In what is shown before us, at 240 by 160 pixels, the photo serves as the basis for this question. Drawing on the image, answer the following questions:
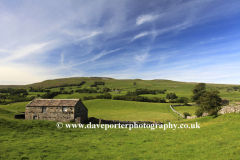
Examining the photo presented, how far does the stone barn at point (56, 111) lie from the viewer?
112 ft

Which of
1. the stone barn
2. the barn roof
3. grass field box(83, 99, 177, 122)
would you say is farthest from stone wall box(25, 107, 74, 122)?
grass field box(83, 99, 177, 122)

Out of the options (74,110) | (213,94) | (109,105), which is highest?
(213,94)

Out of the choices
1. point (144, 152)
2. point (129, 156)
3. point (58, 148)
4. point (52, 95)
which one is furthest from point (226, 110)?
point (52, 95)

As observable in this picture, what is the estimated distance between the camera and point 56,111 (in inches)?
1367

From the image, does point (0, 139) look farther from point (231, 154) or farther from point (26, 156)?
point (231, 154)

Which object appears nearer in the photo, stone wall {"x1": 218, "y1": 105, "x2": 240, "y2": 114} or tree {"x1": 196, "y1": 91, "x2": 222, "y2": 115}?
stone wall {"x1": 218, "y1": 105, "x2": 240, "y2": 114}

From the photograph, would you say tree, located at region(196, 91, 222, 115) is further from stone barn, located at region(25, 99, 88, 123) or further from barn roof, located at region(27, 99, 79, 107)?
barn roof, located at region(27, 99, 79, 107)

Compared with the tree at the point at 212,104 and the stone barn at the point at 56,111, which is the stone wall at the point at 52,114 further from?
the tree at the point at 212,104

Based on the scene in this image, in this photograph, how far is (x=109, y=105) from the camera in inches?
3095

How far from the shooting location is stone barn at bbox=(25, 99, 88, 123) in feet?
→ 112

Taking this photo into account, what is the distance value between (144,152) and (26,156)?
10978 millimetres

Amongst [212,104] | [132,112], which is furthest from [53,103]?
[212,104]

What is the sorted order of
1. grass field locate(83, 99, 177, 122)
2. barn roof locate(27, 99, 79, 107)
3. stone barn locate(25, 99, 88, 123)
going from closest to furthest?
stone barn locate(25, 99, 88, 123) < barn roof locate(27, 99, 79, 107) < grass field locate(83, 99, 177, 122)

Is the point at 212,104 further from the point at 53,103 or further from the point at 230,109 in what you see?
the point at 53,103
